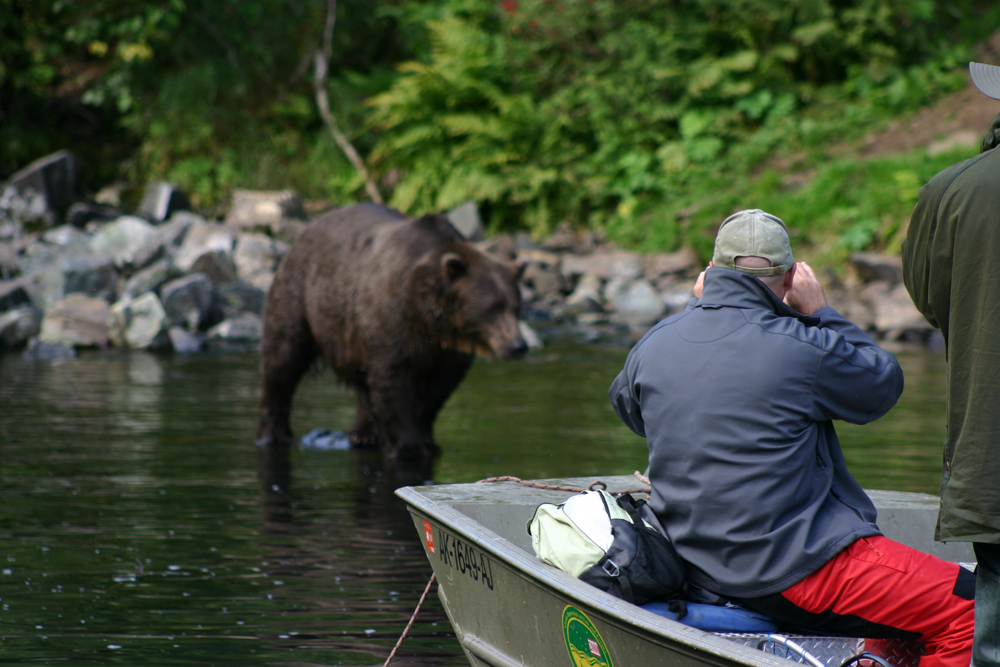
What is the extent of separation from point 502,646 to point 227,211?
2063cm

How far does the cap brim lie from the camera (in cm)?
264

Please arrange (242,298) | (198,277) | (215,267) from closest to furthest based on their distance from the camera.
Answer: (198,277) → (242,298) → (215,267)

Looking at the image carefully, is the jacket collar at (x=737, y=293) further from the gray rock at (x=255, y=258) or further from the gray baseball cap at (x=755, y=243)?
the gray rock at (x=255, y=258)

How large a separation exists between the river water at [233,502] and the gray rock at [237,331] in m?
2.45

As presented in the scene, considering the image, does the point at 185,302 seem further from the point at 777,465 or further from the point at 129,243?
the point at 777,465

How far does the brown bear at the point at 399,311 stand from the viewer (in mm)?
7332

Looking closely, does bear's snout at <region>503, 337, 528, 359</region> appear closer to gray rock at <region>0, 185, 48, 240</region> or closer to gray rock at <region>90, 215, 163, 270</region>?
gray rock at <region>90, 215, 163, 270</region>

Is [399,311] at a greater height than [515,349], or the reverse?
[399,311]

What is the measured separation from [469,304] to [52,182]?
15630mm

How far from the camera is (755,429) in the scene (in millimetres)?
2805

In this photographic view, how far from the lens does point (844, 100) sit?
70.1 ft

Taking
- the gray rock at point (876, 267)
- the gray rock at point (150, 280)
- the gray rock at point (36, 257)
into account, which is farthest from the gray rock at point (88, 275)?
the gray rock at point (876, 267)

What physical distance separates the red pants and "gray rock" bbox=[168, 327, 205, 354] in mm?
11557

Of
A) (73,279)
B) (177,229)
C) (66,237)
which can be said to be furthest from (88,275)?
(177,229)
